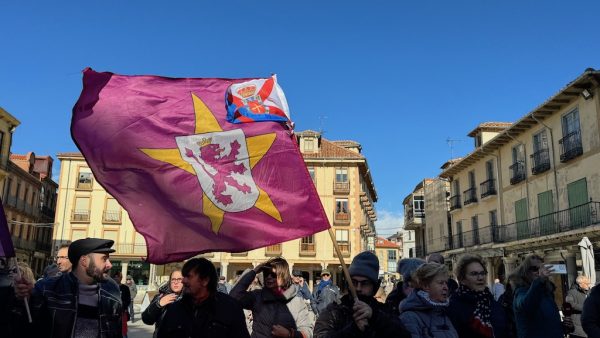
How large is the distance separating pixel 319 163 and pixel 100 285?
136ft

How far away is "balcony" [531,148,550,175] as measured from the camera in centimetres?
2431

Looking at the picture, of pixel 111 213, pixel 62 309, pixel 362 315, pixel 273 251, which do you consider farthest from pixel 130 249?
pixel 362 315

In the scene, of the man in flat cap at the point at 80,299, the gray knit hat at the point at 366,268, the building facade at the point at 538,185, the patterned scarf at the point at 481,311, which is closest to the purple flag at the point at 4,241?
the man in flat cap at the point at 80,299

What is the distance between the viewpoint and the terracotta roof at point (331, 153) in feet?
150

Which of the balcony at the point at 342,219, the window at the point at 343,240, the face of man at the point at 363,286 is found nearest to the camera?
the face of man at the point at 363,286

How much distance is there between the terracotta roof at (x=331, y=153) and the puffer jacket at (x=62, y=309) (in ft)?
135

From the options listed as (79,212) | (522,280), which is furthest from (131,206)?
(79,212)

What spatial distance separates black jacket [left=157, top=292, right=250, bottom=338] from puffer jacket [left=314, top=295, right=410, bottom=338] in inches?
21.8

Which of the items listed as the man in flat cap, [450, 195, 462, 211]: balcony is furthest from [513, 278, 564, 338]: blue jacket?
[450, 195, 462, 211]: balcony

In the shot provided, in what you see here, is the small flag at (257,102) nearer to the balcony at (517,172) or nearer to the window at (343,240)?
the balcony at (517,172)

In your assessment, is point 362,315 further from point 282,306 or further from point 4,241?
point 4,241

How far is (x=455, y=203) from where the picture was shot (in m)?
35.9

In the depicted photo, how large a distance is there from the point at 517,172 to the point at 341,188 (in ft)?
62.1

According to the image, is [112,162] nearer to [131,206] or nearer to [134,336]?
[131,206]
